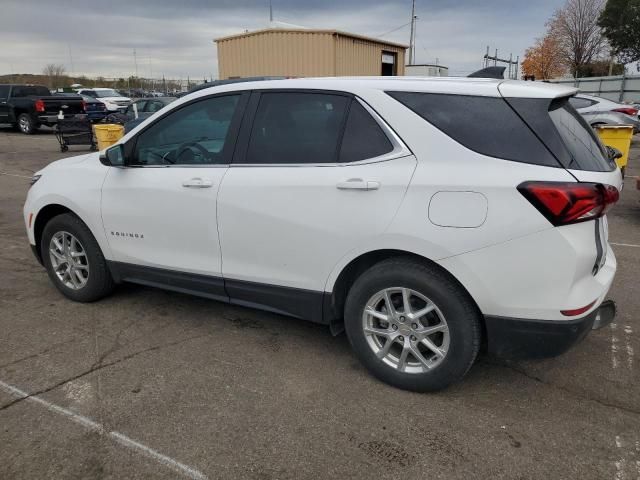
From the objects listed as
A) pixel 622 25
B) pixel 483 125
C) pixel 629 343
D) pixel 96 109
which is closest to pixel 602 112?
pixel 629 343

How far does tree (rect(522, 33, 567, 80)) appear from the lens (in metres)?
45.4

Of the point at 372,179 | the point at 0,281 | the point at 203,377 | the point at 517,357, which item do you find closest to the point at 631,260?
the point at 517,357

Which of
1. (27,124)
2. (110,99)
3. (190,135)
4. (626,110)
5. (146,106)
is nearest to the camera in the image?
(190,135)

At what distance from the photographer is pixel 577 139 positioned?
2844 mm

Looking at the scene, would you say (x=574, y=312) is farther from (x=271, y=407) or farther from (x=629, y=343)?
(x=271, y=407)

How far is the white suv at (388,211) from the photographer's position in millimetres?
2605

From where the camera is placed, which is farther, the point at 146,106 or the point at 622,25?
the point at 622,25

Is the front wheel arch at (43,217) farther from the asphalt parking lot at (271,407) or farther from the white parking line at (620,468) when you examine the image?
the white parking line at (620,468)

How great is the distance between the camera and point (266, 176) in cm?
327

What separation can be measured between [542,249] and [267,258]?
63.0 inches

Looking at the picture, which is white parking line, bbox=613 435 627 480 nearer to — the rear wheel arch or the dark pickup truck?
the rear wheel arch

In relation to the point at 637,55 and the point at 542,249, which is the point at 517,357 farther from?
the point at 637,55

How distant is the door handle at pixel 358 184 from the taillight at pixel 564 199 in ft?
2.44

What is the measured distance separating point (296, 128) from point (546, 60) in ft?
164
